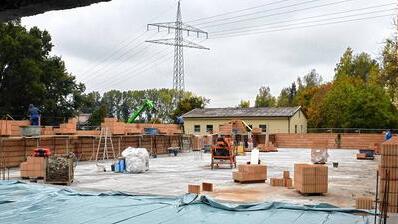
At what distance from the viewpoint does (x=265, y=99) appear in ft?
356

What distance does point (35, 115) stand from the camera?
26.2 meters

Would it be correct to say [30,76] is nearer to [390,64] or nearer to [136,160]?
[136,160]

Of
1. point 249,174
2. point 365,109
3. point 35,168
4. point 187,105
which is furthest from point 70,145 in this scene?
point 187,105

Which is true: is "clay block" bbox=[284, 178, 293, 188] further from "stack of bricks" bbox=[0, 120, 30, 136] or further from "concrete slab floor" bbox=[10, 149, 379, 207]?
"stack of bricks" bbox=[0, 120, 30, 136]

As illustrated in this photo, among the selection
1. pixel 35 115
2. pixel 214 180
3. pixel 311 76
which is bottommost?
pixel 214 180

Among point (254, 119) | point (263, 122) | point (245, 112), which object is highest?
point (245, 112)

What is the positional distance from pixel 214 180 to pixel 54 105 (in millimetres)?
29280

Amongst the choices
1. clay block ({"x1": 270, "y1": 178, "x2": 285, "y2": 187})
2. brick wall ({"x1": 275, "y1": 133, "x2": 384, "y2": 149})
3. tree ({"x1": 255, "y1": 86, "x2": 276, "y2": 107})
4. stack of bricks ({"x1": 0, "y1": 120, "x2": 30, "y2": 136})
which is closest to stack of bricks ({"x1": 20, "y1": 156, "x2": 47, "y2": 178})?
stack of bricks ({"x1": 0, "y1": 120, "x2": 30, "y2": 136})

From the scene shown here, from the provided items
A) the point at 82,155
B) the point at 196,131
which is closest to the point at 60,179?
the point at 82,155

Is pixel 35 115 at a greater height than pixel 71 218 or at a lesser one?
greater

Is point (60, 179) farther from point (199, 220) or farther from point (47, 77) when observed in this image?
point (47, 77)

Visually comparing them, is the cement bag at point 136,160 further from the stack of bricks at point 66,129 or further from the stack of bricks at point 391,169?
the stack of bricks at point 391,169

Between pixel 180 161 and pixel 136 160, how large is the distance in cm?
811

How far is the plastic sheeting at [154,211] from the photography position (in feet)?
28.6
